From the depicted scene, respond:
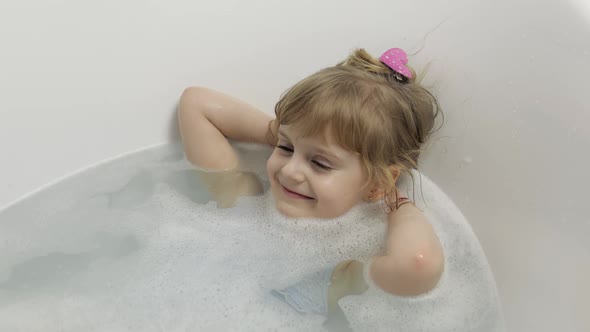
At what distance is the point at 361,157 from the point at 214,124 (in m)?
0.31

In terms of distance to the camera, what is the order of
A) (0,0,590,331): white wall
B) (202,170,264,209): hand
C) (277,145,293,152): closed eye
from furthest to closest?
(202,170,264,209): hand → (277,145,293,152): closed eye → (0,0,590,331): white wall

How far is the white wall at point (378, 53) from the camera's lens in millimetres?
846

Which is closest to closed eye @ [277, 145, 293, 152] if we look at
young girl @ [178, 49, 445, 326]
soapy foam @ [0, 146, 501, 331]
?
young girl @ [178, 49, 445, 326]

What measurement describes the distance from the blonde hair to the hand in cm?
17

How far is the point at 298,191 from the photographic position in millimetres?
966

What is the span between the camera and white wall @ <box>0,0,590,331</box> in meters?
0.85

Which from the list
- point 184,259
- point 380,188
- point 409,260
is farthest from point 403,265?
point 184,259

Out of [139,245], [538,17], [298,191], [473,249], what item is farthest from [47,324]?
[538,17]

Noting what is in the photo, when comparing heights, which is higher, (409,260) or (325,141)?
(325,141)

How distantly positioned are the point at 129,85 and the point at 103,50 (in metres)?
0.07

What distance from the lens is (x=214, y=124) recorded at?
3.66 ft

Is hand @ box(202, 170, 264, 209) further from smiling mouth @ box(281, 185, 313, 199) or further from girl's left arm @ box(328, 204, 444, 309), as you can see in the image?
girl's left arm @ box(328, 204, 444, 309)

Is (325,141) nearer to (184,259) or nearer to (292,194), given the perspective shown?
(292,194)

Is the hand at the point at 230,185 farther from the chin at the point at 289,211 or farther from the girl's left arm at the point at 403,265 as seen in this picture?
the girl's left arm at the point at 403,265
